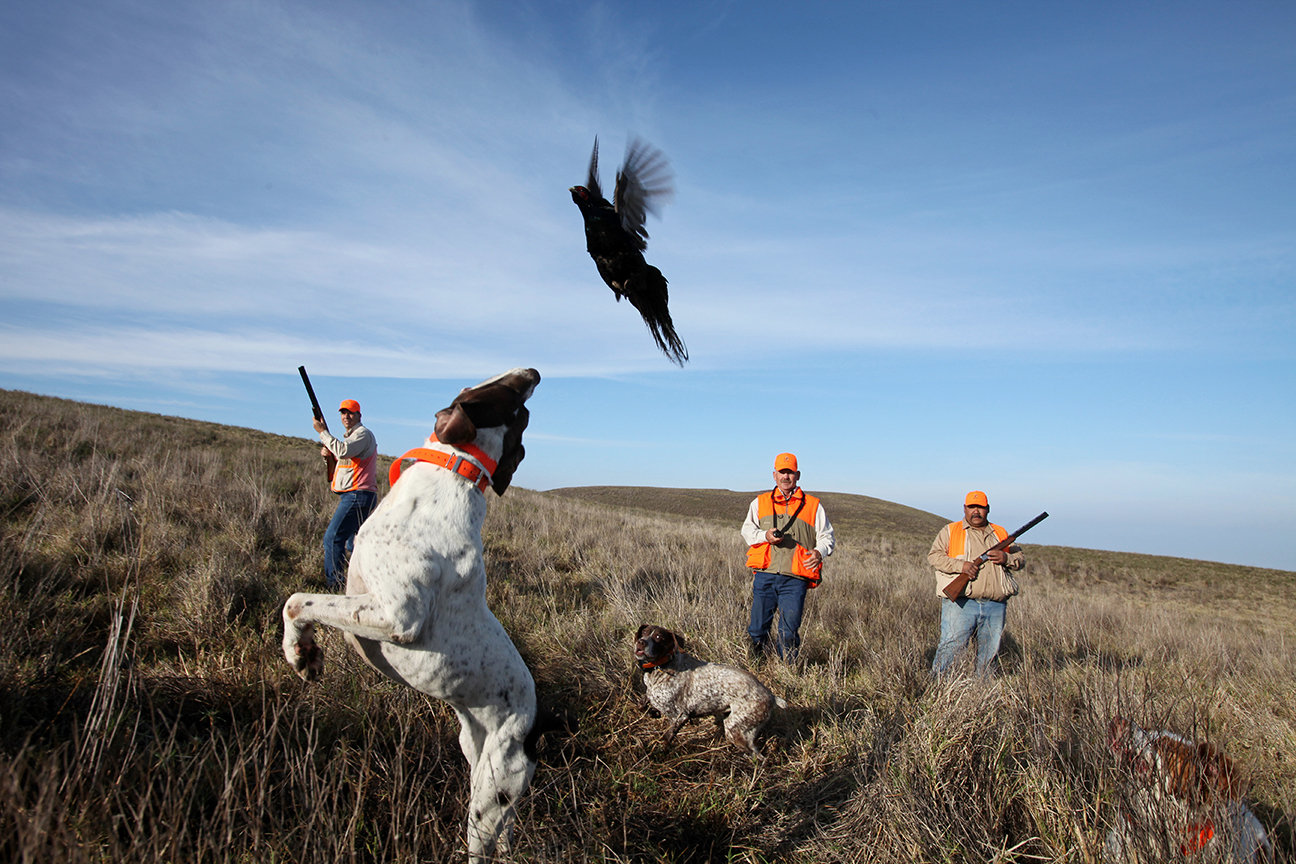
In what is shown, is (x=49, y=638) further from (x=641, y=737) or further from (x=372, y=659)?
(x=641, y=737)

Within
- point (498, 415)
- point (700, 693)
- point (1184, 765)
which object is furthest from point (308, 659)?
point (1184, 765)

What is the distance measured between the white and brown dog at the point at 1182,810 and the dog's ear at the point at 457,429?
256 cm

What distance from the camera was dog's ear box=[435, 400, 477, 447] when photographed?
165cm

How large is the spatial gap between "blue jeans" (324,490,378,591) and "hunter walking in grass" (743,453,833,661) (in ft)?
12.6

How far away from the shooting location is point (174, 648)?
141 inches

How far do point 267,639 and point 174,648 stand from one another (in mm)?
520

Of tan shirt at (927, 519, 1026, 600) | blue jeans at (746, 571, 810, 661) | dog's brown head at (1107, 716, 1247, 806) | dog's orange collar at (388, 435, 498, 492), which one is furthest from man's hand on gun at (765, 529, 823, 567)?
dog's orange collar at (388, 435, 498, 492)

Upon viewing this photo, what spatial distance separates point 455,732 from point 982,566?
511 cm

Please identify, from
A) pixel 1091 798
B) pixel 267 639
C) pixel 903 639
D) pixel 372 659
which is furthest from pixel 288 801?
pixel 903 639

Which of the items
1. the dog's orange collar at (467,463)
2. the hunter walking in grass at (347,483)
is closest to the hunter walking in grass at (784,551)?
the hunter walking in grass at (347,483)

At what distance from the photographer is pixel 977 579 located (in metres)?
5.86

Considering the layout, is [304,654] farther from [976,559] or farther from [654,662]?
[976,559]

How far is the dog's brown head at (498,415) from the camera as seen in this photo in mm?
1662

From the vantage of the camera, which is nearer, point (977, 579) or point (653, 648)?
point (653, 648)
